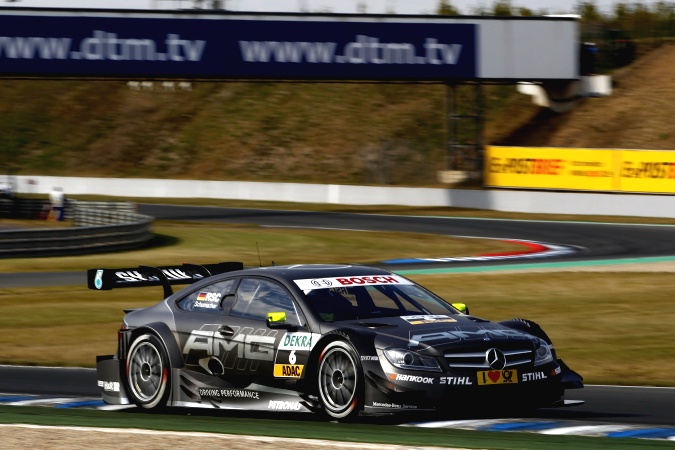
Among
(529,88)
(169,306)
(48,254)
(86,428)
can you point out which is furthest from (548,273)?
(529,88)

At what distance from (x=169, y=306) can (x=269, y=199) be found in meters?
38.0

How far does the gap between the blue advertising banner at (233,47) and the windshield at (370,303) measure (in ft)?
100

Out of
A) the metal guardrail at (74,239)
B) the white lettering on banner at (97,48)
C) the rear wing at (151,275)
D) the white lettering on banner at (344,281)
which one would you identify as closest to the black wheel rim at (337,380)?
the white lettering on banner at (344,281)

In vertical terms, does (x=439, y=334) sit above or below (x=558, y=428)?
above

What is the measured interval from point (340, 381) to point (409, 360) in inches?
22.3

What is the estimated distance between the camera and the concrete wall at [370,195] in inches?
1471

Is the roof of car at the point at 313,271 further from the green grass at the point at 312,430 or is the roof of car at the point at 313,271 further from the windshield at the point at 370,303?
the green grass at the point at 312,430

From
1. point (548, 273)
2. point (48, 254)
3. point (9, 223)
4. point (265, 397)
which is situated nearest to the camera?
point (265, 397)

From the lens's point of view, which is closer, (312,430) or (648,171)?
(312,430)

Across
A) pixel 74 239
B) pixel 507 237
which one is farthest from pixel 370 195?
pixel 74 239

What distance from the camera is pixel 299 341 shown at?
9.11 metres

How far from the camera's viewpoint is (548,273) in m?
23.0

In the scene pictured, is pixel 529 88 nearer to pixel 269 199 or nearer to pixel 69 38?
pixel 269 199

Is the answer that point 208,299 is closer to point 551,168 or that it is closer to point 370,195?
point 551,168
